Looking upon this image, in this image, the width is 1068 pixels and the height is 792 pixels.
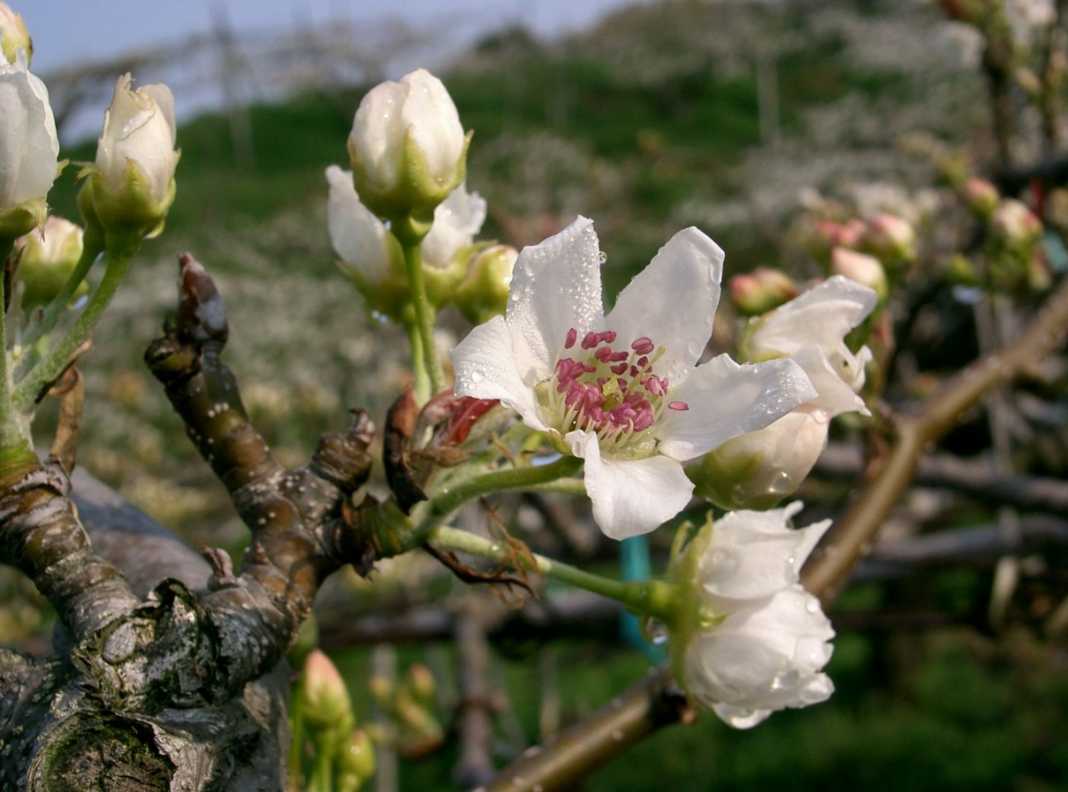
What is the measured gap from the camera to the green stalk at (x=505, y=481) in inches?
36.6

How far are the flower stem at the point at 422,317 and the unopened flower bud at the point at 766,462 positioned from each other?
27 cm

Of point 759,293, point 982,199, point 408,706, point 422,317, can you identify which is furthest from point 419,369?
point 408,706

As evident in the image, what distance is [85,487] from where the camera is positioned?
1.17 metres

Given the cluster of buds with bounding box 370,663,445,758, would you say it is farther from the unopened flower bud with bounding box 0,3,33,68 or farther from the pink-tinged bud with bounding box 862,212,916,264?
the unopened flower bud with bounding box 0,3,33,68

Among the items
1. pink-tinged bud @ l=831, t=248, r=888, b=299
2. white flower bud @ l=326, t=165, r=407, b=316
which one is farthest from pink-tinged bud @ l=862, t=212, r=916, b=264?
white flower bud @ l=326, t=165, r=407, b=316

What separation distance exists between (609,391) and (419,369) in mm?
197

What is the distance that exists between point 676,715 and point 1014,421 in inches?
101

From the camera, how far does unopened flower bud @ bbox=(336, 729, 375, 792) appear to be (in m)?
1.44

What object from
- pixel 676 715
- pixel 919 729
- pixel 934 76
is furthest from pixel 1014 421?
pixel 934 76

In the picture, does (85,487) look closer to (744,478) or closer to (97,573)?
(97,573)

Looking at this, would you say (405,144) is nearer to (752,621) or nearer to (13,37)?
(13,37)

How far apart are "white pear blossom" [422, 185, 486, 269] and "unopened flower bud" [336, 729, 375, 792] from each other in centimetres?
65

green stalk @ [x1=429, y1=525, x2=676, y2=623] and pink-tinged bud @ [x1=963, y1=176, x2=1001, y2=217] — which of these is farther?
pink-tinged bud @ [x1=963, y1=176, x2=1001, y2=217]

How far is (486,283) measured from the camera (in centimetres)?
120
